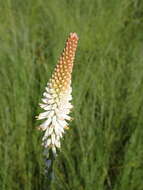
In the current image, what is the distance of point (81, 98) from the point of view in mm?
2979

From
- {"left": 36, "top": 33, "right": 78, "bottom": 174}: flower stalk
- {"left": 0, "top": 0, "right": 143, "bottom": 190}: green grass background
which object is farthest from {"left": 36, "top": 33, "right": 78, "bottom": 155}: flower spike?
{"left": 0, "top": 0, "right": 143, "bottom": 190}: green grass background

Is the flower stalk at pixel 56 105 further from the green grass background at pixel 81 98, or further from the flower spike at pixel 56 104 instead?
the green grass background at pixel 81 98

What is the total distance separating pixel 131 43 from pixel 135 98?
0.97 metres

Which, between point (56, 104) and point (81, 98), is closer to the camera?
point (56, 104)

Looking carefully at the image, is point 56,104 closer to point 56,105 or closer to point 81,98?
point 56,105

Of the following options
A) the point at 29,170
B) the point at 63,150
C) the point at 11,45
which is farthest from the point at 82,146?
the point at 11,45

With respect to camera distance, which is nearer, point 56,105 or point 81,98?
point 56,105

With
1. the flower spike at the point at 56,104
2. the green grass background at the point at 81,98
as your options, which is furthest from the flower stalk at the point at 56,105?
the green grass background at the point at 81,98

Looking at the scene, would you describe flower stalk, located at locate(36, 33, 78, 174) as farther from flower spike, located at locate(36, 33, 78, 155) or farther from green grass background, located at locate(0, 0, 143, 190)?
green grass background, located at locate(0, 0, 143, 190)

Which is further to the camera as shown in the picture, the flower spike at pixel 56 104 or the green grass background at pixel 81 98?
the green grass background at pixel 81 98

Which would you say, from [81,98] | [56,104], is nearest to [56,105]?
[56,104]

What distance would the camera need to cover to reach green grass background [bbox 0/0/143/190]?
8.52 feet

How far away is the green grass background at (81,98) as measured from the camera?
2598 millimetres

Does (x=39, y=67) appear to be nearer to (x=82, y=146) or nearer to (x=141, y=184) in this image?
(x=82, y=146)
